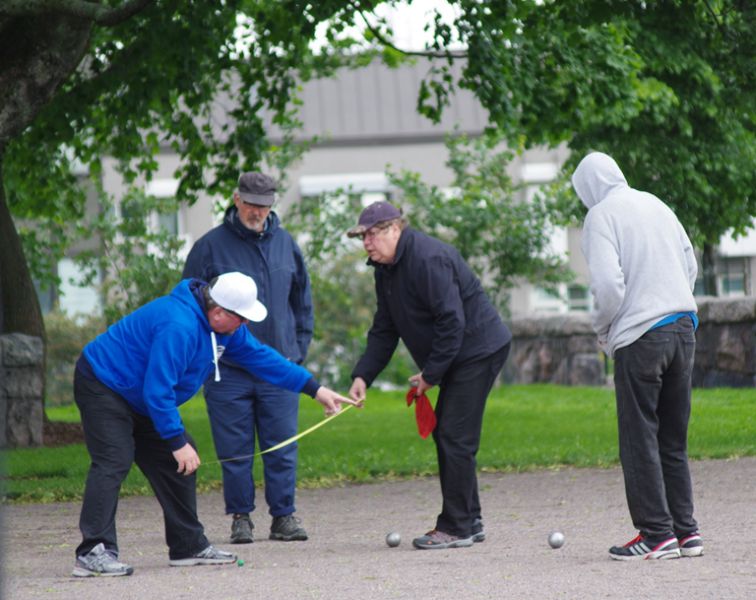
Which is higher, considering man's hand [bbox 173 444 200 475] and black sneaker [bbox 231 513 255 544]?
man's hand [bbox 173 444 200 475]

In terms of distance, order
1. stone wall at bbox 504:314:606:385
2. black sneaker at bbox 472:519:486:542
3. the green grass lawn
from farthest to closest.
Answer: stone wall at bbox 504:314:606:385 < the green grass lawn < black sneaker at bbox 472:519:486:542

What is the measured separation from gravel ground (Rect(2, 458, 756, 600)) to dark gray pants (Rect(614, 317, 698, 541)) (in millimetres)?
257

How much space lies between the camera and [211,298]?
652cm

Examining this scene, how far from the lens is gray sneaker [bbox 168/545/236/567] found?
7.00 meters

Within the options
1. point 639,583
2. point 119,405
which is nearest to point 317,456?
point 119,405

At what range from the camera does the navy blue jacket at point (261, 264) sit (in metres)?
8.01

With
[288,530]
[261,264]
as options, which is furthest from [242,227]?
[288,530]

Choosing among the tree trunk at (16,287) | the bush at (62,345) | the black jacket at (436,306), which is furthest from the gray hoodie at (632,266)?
the bush at (62,345)

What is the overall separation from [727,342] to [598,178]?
1166 cm

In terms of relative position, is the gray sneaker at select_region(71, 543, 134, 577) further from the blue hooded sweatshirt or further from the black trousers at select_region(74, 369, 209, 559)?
the blue hooded sweatshirt

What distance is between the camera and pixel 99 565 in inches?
262

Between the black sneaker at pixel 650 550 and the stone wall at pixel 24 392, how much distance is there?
27.2 feet

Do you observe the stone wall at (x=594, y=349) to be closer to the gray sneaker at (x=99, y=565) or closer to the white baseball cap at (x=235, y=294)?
the white baseball cap at (x=235, y=294)

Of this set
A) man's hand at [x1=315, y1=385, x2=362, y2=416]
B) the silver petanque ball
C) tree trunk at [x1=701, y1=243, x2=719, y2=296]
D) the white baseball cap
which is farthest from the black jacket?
tree trunk at [x1=701, y1=243, x2=719, y2=296]
